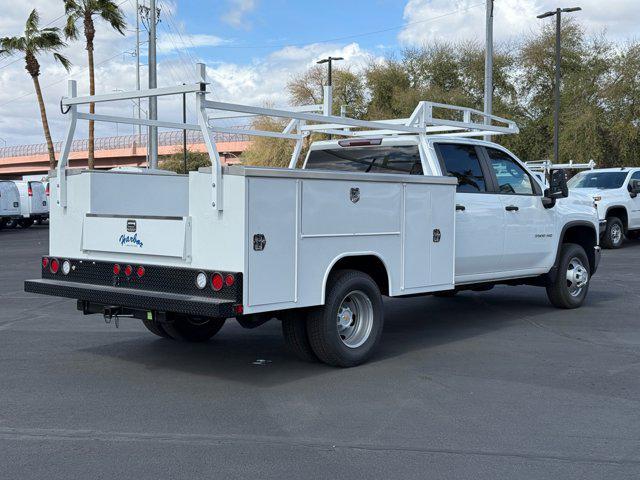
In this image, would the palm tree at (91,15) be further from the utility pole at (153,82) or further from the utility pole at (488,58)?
the utility pole at (488,58)

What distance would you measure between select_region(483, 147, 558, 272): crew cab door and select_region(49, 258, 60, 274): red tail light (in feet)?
15.8

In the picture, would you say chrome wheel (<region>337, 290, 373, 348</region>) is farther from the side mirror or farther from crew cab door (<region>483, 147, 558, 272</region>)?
the side mirror

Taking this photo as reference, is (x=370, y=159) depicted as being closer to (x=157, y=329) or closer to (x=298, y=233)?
(x=298, y=233)

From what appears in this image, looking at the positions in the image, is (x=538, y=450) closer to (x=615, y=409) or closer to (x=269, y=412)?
(x=615, y=409)

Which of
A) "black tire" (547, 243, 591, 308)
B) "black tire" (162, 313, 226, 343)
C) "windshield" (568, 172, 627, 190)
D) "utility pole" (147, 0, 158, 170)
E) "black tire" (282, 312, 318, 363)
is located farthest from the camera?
"utility pole" (147, 0, 158, 170)

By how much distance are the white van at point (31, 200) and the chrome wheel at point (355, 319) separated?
30.8 m

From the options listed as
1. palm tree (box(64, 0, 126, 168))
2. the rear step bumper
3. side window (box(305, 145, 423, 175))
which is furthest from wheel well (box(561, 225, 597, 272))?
palm tree (box(64, 0, 126, 168))

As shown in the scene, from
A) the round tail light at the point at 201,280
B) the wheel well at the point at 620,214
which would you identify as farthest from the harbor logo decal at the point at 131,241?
the wheel well at the point at 620,214

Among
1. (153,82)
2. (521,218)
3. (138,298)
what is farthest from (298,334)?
(153,82)

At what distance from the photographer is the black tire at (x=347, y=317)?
22.6 ft

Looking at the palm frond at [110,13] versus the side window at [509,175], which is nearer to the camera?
the side window at [509,175]

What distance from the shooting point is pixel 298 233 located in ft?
21.4

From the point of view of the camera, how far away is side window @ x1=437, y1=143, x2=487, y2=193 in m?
8.71

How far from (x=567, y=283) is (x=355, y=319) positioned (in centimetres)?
427
